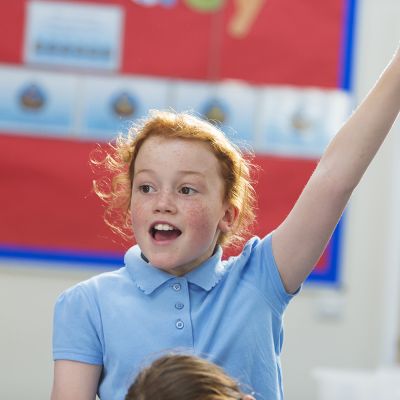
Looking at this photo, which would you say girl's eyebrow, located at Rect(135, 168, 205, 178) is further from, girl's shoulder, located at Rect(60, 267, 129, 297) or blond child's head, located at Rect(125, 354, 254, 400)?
blond child's head, located at Rect(125, 354, 254, 400)

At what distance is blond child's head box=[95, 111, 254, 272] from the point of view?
5.03 ft

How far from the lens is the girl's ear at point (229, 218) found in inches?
63.6

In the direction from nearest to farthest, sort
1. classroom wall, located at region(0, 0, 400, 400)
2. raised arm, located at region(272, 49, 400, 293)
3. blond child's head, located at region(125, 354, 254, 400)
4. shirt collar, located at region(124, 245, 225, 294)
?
blond child's head, located at region(125, 354, 254, 400) < raised arm, located at region(272, 49, 400, 293) < shirt collar, located at region(124, 245, 225, 294) < classroom wall, located at region(0, 0, 400, 400)

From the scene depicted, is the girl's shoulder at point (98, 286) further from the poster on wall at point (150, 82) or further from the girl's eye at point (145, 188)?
the poster on wall at point (150, 82)

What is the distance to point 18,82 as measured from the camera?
4.30 metres

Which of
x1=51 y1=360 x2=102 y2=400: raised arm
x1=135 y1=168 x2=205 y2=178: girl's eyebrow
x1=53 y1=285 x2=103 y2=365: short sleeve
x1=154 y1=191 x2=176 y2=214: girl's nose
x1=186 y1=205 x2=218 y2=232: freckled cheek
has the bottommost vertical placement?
x1=51 y1=360 x2=102 y2=400: raised arm

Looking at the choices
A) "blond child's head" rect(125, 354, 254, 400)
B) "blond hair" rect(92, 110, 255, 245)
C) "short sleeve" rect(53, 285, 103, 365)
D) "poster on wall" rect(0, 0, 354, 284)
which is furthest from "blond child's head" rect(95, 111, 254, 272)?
"poster on wall" rect(0, 0, 354, 284)

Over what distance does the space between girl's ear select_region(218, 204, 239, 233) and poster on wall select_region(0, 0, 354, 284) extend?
2608mm

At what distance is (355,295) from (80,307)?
9.73 ft

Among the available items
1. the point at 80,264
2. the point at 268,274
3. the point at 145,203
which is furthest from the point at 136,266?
the point at 80,264

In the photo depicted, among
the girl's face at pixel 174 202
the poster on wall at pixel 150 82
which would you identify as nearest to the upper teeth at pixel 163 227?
the girl's face at pixel 174 202

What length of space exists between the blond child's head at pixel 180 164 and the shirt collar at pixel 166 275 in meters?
0.04

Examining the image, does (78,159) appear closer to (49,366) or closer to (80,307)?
(49,366)

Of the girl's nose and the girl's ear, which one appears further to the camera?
the girl's ear
